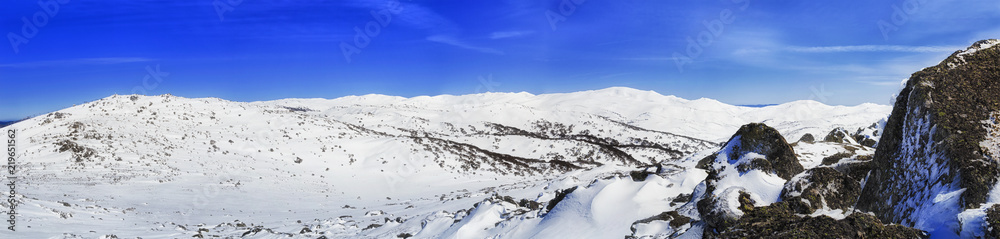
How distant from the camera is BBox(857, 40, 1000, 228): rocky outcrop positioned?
4.76 meters

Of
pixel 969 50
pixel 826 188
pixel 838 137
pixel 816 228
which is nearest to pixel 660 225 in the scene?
pixel 826 188

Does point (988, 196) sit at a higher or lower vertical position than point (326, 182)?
lower

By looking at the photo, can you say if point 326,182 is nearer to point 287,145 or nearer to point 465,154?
point 287,145

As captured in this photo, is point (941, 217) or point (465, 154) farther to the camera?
point (465, 154)

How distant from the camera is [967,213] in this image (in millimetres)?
4109

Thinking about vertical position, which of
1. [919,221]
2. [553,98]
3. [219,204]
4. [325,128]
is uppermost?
[553,98]

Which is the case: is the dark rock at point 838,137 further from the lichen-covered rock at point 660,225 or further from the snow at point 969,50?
the lichen-covered rock at point 660,225

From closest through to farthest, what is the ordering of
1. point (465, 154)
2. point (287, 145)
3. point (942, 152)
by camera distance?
point (942, 152) → point (287, 145) → point (465, 154)

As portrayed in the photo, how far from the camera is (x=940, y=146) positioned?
5.33m

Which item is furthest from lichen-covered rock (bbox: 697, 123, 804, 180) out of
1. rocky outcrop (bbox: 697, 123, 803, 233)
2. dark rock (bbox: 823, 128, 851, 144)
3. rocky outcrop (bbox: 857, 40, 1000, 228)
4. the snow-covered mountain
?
dark rock (bbox: 823, 128, 851, 144)

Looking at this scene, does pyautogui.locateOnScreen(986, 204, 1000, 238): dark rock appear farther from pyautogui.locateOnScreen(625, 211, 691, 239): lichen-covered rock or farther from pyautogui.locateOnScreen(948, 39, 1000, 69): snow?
pyautogui.locateOnScreen(625, 211, 691, 239): lichen-covered rock

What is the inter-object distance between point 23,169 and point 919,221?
34.3m

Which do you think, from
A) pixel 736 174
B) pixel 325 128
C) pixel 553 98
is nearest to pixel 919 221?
pixel 736 174

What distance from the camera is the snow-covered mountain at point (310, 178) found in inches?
450
